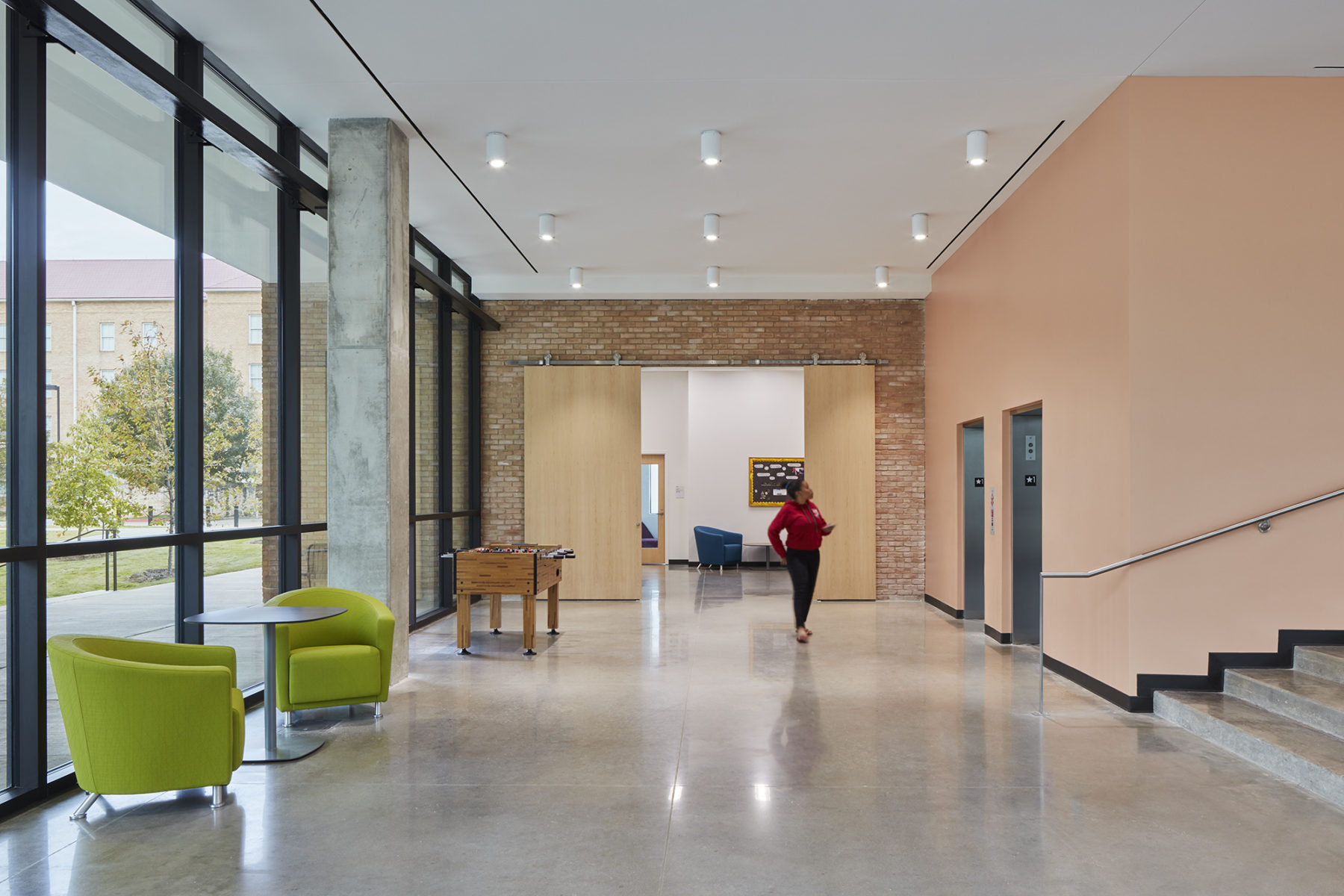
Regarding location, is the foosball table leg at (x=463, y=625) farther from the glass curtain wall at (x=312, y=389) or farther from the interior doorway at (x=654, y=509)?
the interior doorway at (x=654, y=509)

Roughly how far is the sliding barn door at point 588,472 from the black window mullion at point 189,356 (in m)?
6.53

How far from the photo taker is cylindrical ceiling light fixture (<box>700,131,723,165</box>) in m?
6.83

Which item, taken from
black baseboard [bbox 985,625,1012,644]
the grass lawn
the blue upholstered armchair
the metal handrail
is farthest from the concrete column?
the blue upholstered armchair

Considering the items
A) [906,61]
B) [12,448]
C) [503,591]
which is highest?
[906,61]

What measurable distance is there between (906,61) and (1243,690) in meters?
4.34

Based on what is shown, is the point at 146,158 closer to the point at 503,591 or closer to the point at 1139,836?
the point at 503,591

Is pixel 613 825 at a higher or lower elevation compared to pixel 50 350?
lower

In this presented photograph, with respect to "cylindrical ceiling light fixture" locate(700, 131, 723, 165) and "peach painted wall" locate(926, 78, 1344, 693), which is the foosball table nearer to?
"cylindrical ceiling light fixture" locate(700, 131, 723, 165)

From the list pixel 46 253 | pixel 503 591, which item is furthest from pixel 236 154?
pixel 503 591

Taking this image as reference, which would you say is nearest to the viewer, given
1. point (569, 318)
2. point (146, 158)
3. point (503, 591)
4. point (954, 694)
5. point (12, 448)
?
point (12, 448)

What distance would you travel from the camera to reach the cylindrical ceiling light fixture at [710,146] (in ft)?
22.4

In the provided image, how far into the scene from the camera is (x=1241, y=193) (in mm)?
5828

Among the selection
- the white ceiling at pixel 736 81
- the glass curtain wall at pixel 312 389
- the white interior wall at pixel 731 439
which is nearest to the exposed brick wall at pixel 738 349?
the white ceiling at pixel 736 81

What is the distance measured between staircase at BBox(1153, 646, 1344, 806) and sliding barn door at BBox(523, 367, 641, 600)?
7.16m
